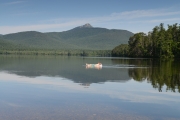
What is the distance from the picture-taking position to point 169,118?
1392cm

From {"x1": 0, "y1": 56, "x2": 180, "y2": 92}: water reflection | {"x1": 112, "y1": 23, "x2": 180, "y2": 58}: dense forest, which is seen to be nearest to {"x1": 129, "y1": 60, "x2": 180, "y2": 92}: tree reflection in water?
{"x1": 0, "y1": 56, "x2": 180, "y2": 92}: water reflection

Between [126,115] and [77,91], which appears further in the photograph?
[77,91]

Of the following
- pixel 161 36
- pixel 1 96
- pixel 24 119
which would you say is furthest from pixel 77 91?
pixel 161 36

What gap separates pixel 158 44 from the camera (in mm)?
97312

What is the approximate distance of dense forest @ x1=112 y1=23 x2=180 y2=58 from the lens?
308ft

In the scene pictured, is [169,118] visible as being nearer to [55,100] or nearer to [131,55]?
[55,100]

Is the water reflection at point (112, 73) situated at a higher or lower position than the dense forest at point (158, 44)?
lower

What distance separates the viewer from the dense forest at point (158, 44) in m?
94.0

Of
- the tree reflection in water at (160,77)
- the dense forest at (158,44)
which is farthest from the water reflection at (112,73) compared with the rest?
the dense forest at (158,44)

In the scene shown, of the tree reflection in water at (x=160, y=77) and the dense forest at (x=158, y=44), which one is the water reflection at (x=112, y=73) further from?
the dense forest at (x=158, y=44)

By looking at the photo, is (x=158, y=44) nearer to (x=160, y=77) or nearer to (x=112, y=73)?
(x=112, y=73)

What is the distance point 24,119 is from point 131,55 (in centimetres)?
11363

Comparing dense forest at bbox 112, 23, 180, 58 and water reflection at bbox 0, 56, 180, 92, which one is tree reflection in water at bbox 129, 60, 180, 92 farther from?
dense forest at bbox 112, 23, 180, 58

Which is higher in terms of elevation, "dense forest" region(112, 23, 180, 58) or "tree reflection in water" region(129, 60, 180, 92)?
"dense forest" region(112, 23, 180, 58)
